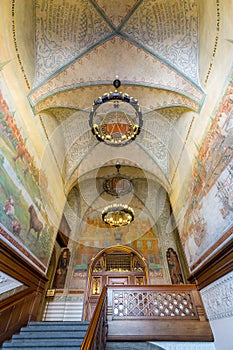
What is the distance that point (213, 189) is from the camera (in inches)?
175

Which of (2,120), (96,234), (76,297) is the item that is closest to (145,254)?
(96,234)

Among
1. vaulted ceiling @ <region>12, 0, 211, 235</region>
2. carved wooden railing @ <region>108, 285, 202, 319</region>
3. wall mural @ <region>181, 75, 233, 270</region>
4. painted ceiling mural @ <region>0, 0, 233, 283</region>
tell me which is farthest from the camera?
vaulted ceiling @ <region>12, 0, 211, 235</region>

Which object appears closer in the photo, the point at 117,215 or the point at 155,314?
the point at 155,314

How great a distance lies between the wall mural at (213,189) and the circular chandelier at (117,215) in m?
2.59

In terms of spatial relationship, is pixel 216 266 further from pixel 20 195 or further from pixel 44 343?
pixel 20 195

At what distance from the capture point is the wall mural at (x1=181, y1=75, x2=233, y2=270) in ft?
12.8

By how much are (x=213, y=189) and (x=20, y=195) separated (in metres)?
4.36

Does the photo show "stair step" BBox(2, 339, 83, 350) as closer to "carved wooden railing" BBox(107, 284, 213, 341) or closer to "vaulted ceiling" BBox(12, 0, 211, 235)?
"carved wooden railing" BBox(107, 284, 213, 341)

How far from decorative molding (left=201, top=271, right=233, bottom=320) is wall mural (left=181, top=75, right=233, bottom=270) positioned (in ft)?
2.07

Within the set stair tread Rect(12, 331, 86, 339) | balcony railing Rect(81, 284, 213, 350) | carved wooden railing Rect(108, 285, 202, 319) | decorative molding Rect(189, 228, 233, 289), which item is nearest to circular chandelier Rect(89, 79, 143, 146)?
decorative molding Rect(189, 228, 233, 289)

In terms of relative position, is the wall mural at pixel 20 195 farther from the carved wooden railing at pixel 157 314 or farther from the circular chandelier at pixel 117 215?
the circular chandelier at pixel 117 215

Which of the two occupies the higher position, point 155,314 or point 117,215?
point 117,215

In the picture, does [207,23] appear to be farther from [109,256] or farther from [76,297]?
[76,297]

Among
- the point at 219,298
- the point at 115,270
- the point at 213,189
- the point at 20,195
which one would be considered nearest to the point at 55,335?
the point at 20,195
